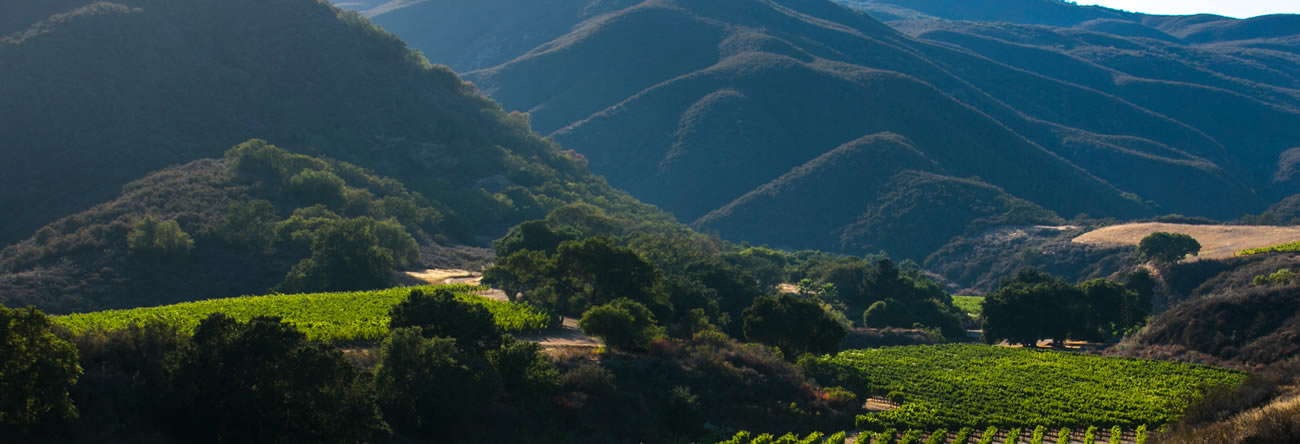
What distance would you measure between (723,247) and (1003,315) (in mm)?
60660

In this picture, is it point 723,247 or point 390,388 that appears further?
point 723,247

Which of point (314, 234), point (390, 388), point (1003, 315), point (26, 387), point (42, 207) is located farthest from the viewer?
point (42, 207)

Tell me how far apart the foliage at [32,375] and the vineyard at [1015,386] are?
33689mm

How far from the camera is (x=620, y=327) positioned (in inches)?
1924

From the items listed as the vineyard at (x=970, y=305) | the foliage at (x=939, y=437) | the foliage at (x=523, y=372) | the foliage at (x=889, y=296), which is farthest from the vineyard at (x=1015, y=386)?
the vineyard at (x=970, y=305)

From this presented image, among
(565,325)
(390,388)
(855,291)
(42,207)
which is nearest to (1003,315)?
(855,291)

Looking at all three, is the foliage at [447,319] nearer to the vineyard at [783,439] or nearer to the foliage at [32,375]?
the vineyard at [783,439]

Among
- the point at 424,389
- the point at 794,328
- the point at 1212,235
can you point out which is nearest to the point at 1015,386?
the point at 794,328

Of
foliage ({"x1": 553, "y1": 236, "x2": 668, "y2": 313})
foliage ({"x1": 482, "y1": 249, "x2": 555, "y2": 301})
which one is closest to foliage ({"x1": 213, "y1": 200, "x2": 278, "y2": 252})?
foliage ({"x1": 482, "y1": 249, "x2": 555, "y2": 301})

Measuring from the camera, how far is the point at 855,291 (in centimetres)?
10525

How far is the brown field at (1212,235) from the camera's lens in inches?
4695

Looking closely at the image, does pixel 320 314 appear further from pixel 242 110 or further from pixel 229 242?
pixel 242 110

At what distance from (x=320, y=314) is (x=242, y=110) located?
9690 centimetres

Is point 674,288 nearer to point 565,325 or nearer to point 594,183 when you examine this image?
point 565,325
